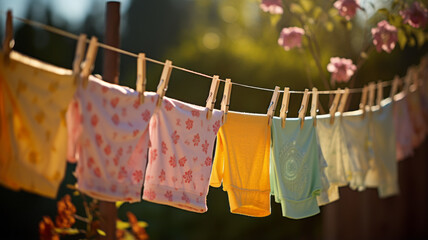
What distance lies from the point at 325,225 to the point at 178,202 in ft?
10.4

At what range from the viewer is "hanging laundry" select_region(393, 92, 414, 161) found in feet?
11.8

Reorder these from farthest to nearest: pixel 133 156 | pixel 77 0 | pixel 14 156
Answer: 1. pixel 77 0
2. pixel 133 156
3. pixel 14 156

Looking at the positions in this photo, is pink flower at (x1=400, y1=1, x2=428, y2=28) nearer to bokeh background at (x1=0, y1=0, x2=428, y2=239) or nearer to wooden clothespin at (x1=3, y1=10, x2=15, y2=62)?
bokeh background at (x1=0, y1=0, x2=428, y2=239)

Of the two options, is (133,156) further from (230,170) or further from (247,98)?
(247,98)

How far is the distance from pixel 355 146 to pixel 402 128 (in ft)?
3.21

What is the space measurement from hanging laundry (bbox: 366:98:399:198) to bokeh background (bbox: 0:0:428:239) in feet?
2.89

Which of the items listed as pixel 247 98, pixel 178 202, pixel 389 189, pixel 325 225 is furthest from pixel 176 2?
pixel 178 202

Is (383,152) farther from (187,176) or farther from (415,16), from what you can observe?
(187,176)

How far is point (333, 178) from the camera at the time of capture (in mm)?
2689

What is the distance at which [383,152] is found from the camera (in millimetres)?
3236

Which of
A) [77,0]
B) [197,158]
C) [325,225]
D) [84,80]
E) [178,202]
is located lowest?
[325,225]

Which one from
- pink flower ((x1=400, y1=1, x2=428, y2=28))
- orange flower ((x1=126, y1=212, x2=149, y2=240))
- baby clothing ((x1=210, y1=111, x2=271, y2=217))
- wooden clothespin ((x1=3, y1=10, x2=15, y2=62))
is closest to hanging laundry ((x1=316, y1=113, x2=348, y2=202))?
baby clothing ((x1=210, y1=111, x2=271, y2=217))

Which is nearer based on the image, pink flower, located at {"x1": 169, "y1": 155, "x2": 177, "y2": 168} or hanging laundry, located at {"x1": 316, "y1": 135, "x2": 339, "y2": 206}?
pink flower, located at {"x1": 169, "y1": 155, "x2": 177, "y2": 168}

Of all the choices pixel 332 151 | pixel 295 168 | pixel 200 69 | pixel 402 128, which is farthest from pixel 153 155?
pixel 200 69
